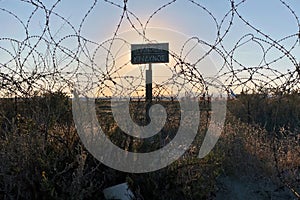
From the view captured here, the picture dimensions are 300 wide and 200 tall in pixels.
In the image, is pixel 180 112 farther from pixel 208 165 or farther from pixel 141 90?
pixel 208 165

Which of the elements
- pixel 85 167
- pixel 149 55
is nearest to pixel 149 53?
pixel 149 55

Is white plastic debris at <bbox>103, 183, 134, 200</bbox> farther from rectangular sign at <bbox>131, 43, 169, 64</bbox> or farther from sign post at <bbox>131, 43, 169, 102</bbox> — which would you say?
rectangular sign at <bbox>131, 43, 169, 64</bbox>

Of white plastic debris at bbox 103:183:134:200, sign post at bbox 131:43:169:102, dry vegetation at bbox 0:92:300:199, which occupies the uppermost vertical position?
sign post at bbox 131:43:169:102

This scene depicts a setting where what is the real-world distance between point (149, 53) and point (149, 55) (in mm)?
35

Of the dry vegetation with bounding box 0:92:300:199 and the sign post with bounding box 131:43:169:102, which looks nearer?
the dry vegetation with bounding box 0:92:300:199

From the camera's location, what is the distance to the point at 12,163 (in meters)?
3.98

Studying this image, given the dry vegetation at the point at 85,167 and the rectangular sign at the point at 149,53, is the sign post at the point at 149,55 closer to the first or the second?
the rectangular sign at the point at 149,53

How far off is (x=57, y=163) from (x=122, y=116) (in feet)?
4.47

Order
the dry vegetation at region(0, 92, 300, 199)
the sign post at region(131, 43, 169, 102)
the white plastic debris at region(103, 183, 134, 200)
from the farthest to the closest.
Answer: the sign post at region(131, 43, 169, 102) < the white plastic debris at region(103, 183, 134, 200) < the dry vegetation at region(0, 92, 300, 199)

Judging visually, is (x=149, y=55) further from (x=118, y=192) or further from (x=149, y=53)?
(x=118, y=192)

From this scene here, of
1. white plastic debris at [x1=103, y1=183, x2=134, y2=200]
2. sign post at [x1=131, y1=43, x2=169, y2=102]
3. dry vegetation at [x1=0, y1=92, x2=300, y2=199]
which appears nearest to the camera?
dry vegetation at [x1=0, y1=92, x2=300, y2=199]

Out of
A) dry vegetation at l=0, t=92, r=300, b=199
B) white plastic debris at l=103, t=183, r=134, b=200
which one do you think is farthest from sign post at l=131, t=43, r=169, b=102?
white plastic debris at l=103, t=183, r=134, b=200

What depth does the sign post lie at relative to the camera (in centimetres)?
634

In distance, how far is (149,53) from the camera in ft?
25.8
